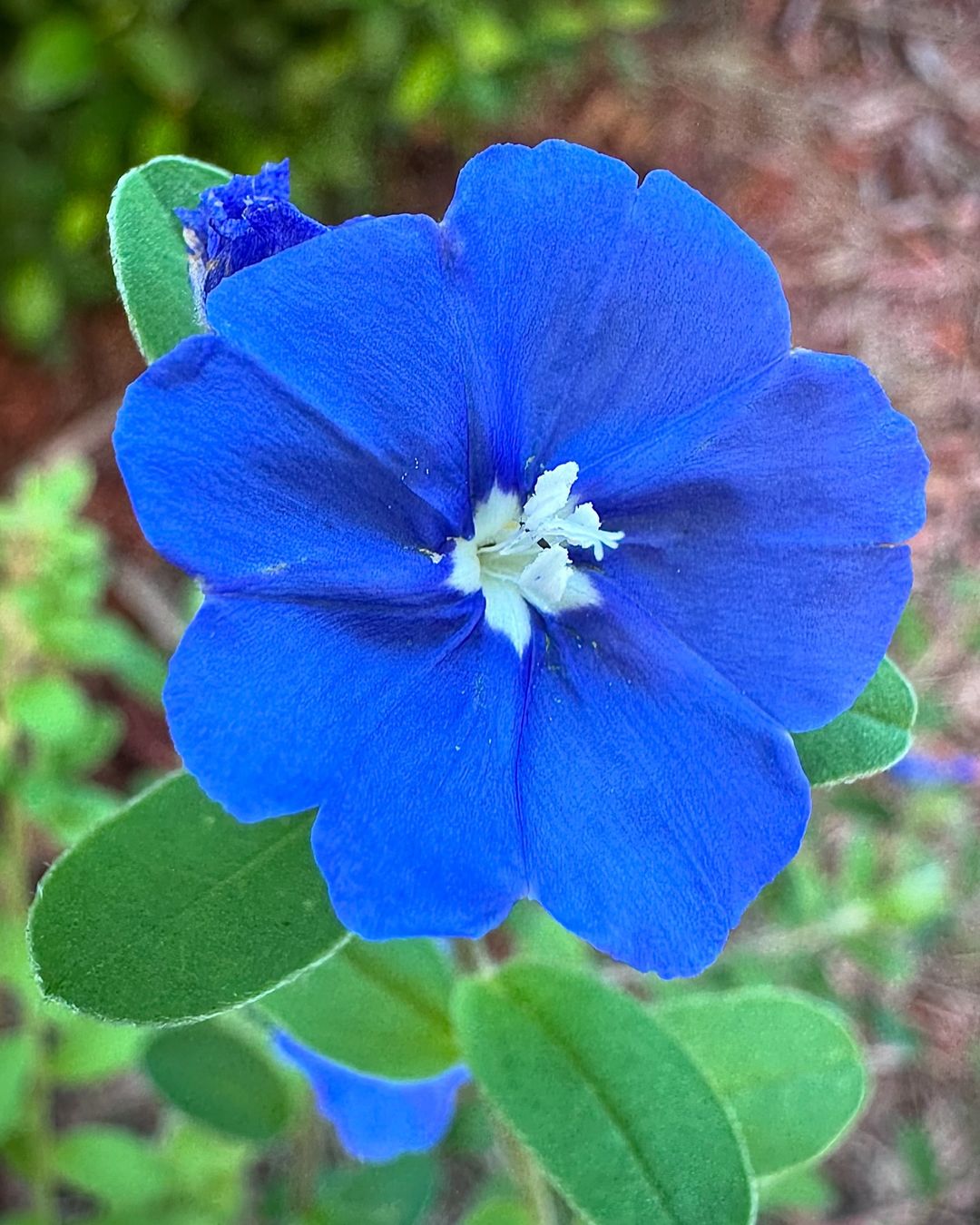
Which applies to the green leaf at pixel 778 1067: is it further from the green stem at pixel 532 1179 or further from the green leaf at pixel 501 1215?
the green leaf at pixel 501 1215

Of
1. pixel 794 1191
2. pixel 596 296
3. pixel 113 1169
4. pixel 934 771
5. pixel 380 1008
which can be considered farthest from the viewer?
pixel 934 771

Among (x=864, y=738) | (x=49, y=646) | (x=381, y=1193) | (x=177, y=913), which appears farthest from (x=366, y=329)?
(x=381, y=1193)

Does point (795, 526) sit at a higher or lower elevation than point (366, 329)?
lower

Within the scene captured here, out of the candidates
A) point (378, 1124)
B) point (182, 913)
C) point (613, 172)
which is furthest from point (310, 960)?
point (378, 1124)

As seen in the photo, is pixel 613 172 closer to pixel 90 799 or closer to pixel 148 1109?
pixel 90 799

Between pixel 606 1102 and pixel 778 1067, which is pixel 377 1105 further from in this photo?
pixel 606 1102

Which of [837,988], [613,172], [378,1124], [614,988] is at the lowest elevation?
[837,988]
